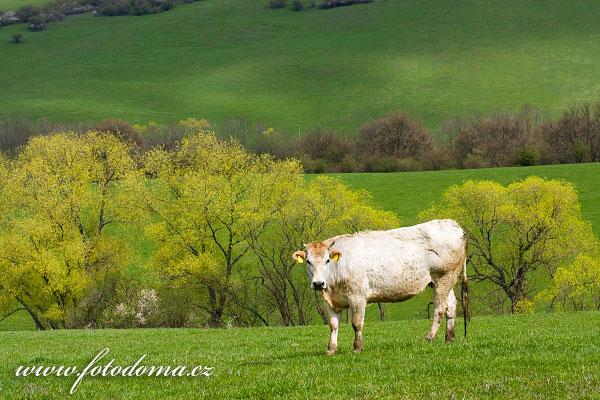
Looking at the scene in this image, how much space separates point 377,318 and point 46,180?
3488 centimetres

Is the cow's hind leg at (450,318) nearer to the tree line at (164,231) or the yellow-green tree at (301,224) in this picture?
the tree line at (164,231)

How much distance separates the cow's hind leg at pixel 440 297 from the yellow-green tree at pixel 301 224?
3674 centimetres

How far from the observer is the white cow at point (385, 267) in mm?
14502

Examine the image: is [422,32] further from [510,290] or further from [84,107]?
[510,290]

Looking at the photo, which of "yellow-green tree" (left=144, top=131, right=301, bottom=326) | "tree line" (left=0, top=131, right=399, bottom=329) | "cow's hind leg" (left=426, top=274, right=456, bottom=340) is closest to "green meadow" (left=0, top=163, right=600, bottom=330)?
"tree line" (left=0, top=131, right=399, bottom=329)

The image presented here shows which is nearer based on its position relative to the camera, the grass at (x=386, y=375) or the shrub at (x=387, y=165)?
the grass at (x=386, y=375)

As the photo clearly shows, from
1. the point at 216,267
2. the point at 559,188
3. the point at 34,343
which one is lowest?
the point at 216,267

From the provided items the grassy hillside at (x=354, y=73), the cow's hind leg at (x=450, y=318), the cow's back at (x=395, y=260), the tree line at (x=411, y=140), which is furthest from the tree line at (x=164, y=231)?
the grassy hillside at (x=354, y=73)

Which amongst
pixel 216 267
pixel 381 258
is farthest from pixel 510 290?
pixel 381 258

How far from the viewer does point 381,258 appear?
49.0 feet

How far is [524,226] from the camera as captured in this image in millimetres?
53000

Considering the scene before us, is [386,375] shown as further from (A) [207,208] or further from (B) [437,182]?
(B) [437,182]

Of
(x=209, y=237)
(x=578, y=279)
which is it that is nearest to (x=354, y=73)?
(x=209, y=237)

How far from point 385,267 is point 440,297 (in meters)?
1.73
